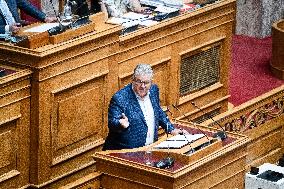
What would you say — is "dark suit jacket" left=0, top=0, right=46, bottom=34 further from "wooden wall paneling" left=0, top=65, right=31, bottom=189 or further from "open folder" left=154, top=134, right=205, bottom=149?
"open folder" left=154, top=134, right=205, bottom=149

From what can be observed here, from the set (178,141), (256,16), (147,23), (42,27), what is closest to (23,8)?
(42,27)

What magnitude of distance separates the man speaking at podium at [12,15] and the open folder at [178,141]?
158 centimetres

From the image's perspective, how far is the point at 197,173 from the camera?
6.91 meters

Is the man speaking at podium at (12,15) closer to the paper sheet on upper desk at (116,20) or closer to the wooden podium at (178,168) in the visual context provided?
the paper sheet on upper desk at (116,20)

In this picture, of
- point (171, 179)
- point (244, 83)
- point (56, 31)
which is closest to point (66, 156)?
point (56, 31)

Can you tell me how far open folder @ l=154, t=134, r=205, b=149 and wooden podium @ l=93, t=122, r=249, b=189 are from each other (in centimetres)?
6

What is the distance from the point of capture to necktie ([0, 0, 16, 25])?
824 centimetres

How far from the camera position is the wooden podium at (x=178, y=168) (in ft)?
22.1

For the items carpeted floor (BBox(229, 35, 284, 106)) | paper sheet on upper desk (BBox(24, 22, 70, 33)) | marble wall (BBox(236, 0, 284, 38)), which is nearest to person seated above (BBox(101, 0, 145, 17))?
paper sheet on upper desk (BBox(24, 22, 70, 33))

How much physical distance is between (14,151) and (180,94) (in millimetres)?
2149

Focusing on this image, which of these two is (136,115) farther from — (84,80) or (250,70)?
(250,70)

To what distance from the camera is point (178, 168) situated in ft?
22.3

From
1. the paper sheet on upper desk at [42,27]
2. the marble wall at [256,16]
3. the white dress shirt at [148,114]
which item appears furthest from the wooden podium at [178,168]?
the marble wall at [256,16]

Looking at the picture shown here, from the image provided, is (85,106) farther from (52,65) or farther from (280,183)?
(280,183)
